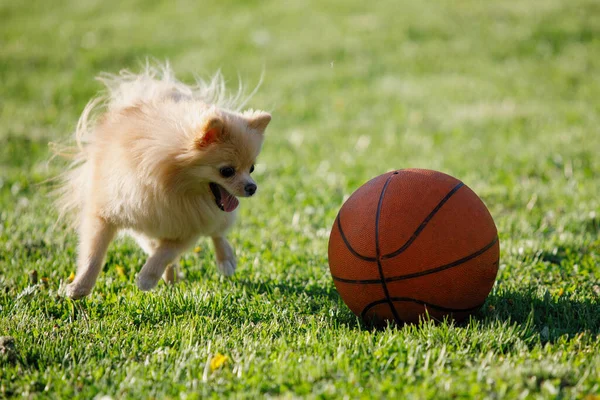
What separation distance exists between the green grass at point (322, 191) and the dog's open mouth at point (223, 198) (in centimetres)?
60

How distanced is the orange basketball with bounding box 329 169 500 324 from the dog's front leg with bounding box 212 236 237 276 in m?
1.30

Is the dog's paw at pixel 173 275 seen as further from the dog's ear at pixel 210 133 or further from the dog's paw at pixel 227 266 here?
the dog's ear at pixel 210 133

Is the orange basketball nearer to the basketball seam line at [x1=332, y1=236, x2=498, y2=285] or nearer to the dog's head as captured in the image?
the basketball seam line at [x1=332, y1=236, x2=498, y2=285]

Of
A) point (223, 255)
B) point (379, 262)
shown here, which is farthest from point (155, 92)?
point (379, 262)

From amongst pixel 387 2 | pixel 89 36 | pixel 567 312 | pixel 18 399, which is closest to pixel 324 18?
pixel 387 2

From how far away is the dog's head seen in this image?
4141mm

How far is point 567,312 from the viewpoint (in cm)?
415

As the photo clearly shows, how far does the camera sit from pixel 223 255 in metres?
5.16

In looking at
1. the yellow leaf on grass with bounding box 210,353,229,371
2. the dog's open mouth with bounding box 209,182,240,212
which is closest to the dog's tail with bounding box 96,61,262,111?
the dog's open mouth with bounding box 209,182,240,212

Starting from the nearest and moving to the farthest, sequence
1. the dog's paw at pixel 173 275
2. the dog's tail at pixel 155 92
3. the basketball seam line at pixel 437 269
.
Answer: the basketball seam line at pixel 437 269 → the dog's tail at pixel 155 92 → the dog's paw at pixel 173 275

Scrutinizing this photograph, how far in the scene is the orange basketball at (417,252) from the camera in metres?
3.84

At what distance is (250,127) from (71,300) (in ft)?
5.64

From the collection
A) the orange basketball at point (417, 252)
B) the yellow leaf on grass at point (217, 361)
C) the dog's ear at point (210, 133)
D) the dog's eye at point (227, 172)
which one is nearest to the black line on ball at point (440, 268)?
the orange basketball at point (417, 252)

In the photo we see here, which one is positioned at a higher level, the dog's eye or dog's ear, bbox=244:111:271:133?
dog's ear, bbox=244:111:271:133
